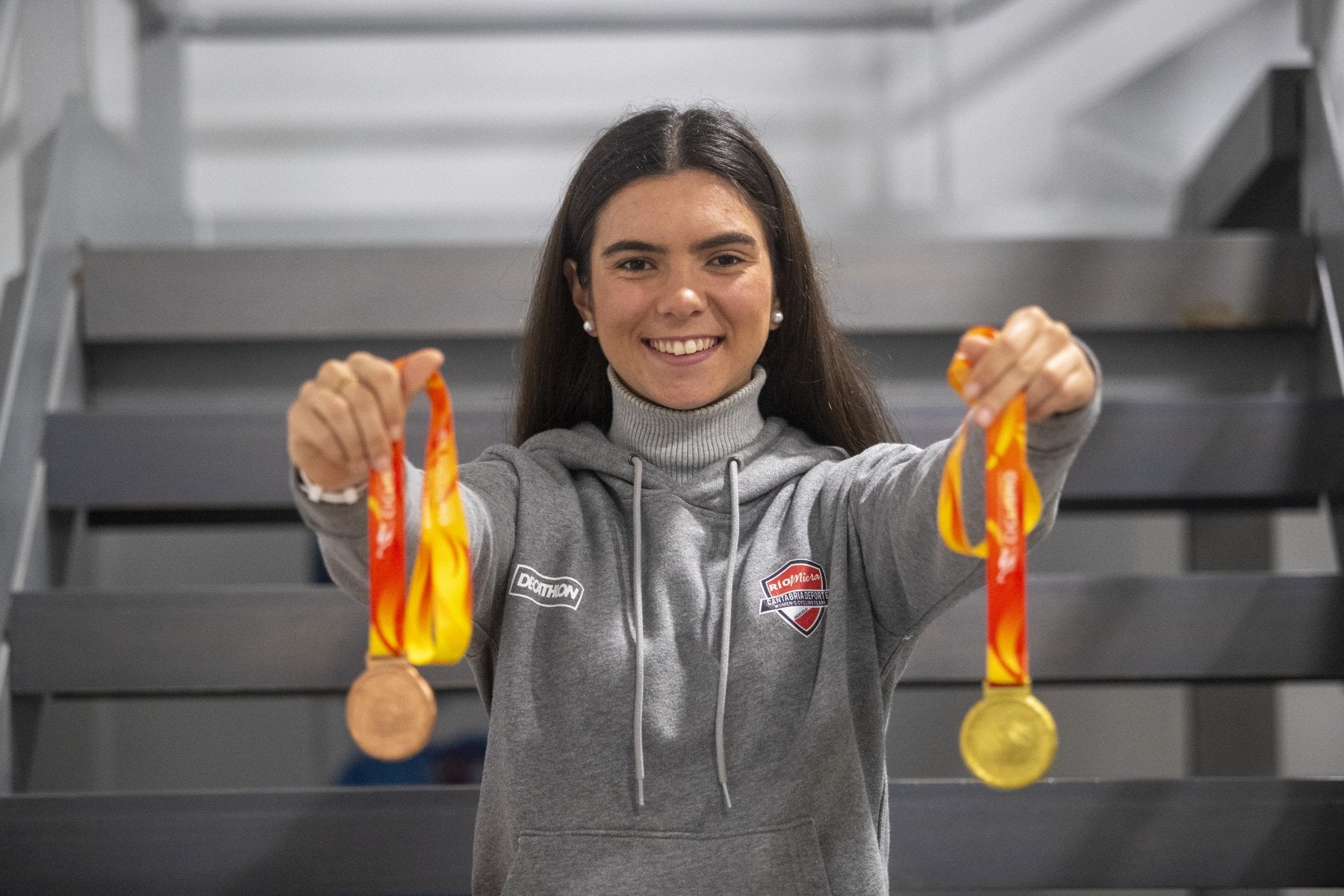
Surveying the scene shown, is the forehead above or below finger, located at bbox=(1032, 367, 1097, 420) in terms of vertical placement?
above

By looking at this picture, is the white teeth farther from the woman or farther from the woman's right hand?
the woman's right hand

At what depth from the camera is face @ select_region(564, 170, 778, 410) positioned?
1.26 meters

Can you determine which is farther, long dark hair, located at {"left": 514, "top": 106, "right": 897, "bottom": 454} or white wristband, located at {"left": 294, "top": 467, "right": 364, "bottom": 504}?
long dark hair, located at {"left": 514, "top": 106, "right": 897, "bottom": 454}

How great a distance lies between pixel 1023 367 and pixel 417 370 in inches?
15.7

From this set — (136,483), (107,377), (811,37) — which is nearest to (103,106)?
(107,377)

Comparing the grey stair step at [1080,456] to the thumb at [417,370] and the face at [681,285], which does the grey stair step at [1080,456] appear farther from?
the thumb at [417,370]

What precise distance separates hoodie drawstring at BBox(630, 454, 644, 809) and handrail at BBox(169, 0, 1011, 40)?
7.04 feet

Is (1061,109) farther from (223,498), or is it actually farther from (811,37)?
(223,498)

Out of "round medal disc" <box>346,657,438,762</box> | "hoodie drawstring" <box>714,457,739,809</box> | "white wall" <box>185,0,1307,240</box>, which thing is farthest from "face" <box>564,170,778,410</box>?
"white wall" <box>185,0,1307,240</box>

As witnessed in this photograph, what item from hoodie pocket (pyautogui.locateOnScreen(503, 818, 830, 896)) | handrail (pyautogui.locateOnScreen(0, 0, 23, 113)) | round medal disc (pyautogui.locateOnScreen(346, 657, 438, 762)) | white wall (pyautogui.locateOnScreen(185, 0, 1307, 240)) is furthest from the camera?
white wall (pyautogui.locateOnScreen(185, 0, 1307, 240))

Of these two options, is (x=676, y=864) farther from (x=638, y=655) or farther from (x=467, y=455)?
(x=467, y=455)

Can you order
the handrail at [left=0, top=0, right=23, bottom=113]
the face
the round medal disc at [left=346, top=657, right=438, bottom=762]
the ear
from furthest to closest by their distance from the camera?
the handrail at [left=0, top=0, right=23, bottom=113], the ear, the face, the round medal disc at [left=346, top=657, right=438, bottom=762]

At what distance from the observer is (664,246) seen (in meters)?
1.27

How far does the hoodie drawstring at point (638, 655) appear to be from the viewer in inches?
46.3
